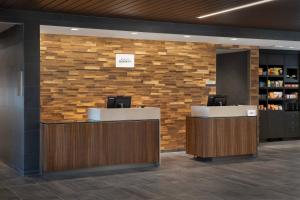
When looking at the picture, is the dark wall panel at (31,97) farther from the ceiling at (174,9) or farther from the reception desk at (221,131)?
the reception desk at (221,131)

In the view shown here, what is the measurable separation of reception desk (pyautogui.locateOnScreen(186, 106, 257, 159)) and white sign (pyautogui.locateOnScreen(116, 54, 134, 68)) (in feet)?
6.47

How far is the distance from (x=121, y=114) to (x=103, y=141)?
2.14ft

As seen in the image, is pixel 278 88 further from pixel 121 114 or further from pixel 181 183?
pixel 181 183

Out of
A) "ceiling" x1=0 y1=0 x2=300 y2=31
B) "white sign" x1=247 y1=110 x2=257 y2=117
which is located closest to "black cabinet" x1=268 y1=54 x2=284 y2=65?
"white sign" x1=247 y1=110 x2=257 y2=117

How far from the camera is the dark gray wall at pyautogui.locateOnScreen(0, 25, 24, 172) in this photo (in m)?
8.70

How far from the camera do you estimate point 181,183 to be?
7.72 m

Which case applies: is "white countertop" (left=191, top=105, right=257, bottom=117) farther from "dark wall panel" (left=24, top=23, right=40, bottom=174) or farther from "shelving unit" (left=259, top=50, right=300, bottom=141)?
"dark wall panel" (left=24, top=23, right=40, bottom=174)

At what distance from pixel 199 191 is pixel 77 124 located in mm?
2894

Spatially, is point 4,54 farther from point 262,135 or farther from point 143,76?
point 262,135

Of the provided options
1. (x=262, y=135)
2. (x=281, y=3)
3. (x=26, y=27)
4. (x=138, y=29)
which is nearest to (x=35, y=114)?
(x=26, y=27)

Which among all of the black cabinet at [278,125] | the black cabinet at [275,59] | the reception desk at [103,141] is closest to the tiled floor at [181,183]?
the reception desk at [103,141]

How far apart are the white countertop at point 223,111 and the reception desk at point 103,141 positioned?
1.21 metres

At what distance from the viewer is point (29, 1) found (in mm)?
7578

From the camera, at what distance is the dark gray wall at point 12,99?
8703 millimetres
